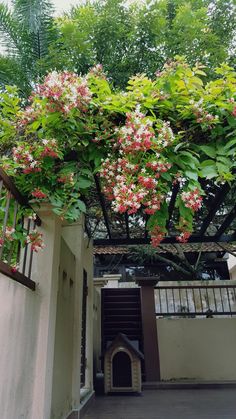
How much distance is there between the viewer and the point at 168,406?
377 cm

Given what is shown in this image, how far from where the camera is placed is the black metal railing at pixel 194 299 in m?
6.46

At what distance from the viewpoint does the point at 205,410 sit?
3500mm

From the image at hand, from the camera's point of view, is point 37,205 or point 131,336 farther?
point 131,336

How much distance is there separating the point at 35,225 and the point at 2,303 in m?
0.70

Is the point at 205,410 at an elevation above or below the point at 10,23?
below

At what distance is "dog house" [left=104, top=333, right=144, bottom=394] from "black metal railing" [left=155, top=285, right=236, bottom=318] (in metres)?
2.05

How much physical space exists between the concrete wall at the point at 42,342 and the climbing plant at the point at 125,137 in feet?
1.67

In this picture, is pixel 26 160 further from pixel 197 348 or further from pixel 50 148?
pixel 197 348

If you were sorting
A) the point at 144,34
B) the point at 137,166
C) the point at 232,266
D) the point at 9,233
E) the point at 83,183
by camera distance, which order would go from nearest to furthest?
the point at 9,233 → the point at 137,166 → the point at 83,183 → the point at 144,34 → the point at 232,266

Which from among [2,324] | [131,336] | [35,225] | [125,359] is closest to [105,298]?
[131,336]

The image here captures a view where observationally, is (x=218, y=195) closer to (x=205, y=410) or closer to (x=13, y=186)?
(x=13, y=186)

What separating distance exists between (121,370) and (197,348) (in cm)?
196

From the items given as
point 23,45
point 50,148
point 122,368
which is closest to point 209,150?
point 50,148

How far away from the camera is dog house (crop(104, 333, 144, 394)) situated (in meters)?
4.37
